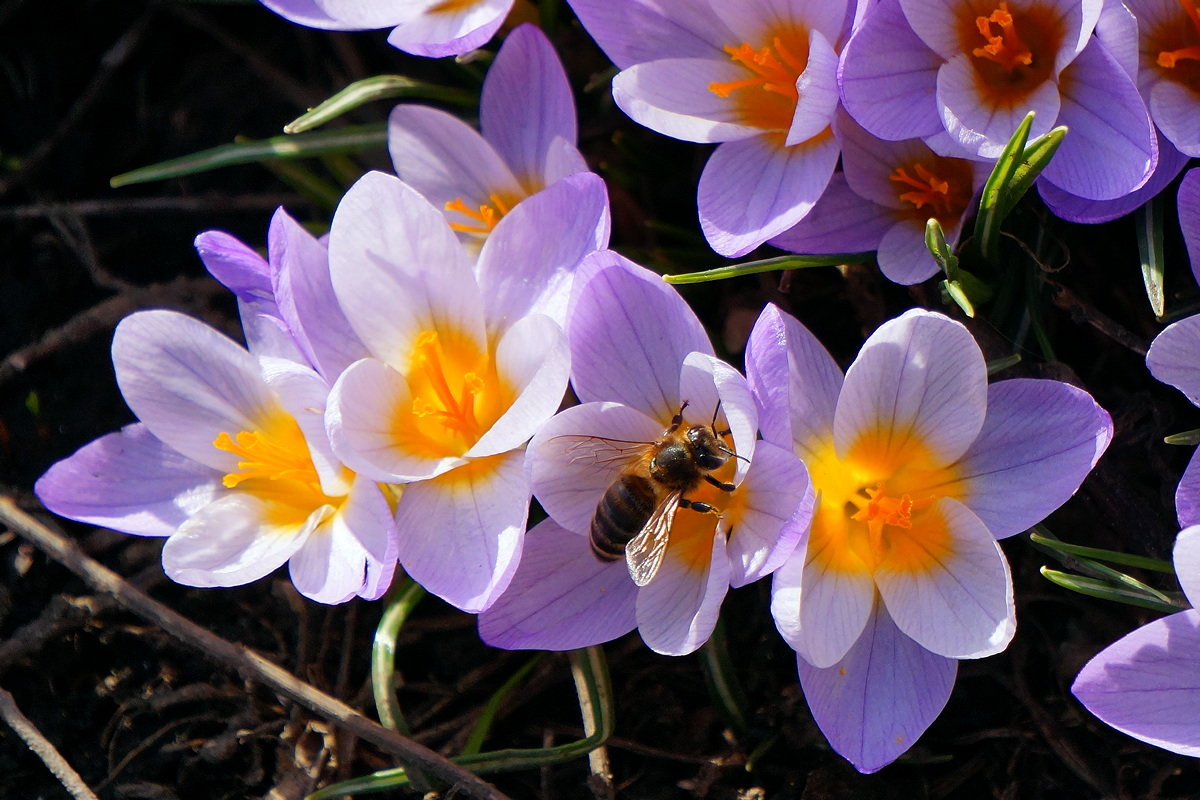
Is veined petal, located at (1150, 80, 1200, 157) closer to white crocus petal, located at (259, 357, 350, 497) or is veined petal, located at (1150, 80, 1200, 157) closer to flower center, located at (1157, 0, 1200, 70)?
flower center, located at (1157, 0, 1200, 70)

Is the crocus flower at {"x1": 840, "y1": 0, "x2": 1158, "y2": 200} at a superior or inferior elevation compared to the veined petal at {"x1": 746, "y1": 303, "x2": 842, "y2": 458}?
superior

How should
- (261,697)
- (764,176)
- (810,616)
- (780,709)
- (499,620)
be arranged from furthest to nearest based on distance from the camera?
(261,697) < (780,709) < (764,176) < (499,620) < (810,616)

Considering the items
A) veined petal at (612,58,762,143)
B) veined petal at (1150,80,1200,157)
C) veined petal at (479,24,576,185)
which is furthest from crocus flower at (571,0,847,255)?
veined petal at (1150,80,1200,157)

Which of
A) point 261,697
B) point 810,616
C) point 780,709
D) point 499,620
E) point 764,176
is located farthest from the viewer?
point 261,697

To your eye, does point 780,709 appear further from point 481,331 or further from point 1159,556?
point 481,331

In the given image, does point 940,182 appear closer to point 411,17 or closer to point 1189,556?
point 1189,556

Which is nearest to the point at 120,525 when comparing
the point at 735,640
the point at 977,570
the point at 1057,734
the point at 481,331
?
the point at 481,331

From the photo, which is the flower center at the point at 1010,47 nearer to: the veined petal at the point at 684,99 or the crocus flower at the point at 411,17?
the veined petal at the point at 684,99
